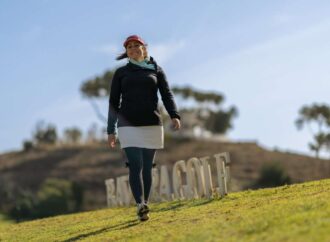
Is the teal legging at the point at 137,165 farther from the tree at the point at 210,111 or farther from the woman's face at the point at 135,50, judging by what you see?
the tree at the point at 210,111

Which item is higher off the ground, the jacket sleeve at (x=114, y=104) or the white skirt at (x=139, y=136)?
the jacket sleeve at (x=114, y=104)

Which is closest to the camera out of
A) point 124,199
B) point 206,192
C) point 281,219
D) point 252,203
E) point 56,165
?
point 281,219

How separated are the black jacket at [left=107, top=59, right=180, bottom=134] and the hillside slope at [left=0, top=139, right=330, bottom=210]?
30.4 meters

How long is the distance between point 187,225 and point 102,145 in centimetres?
5238

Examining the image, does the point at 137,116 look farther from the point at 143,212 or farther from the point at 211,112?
the point at 211,112

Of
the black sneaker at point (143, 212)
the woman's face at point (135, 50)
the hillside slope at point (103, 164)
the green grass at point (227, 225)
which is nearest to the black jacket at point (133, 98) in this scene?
the woman's face at point (135, 50)

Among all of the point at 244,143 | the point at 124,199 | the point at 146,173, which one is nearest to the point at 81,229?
the point at 146,173

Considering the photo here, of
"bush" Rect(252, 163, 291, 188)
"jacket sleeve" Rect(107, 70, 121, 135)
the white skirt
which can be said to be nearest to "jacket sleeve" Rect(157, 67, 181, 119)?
the white skirt

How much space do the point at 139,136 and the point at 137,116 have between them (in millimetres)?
248

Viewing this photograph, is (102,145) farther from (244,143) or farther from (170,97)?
(170,97)

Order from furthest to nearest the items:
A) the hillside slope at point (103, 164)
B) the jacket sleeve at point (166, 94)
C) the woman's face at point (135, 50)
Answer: the hillside slope at point (103, 164)
the jacket sleeve at point (166, 94)
the woman's face at point (135, 50)

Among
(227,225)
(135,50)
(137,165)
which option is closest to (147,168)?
(137,165)

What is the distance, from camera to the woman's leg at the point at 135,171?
761 centimetres

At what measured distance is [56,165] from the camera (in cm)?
5103
